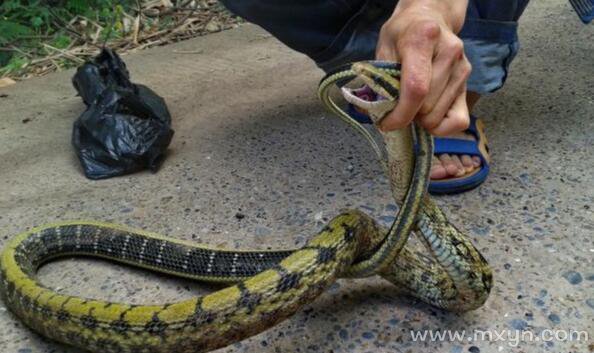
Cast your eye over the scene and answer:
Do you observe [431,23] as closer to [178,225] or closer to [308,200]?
[308,200]

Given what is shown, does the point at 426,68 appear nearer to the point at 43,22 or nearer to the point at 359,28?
the point at 359,28

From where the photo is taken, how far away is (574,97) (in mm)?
2738

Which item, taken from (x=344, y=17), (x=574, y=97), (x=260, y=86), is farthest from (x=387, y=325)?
(x=260, y=86)

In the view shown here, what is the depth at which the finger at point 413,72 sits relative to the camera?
128cm

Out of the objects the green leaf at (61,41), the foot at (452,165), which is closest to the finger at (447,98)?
the foot at (452,165)

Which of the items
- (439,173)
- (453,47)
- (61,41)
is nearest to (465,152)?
(439,173)

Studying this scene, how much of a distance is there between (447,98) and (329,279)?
1.63 feet

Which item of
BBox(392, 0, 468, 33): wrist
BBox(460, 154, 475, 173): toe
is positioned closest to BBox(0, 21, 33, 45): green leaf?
BBox(460, 154, 475, 173): toe

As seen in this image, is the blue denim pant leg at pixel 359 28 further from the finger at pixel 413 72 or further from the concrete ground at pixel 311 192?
the finger at pixel 413 72

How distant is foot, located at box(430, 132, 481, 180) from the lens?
7.08ft

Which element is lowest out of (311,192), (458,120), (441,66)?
(311,192)

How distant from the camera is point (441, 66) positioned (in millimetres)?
1350

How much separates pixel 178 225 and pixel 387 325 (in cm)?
86

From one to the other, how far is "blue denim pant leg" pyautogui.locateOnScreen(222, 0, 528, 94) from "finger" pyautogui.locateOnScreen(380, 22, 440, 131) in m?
0.97
